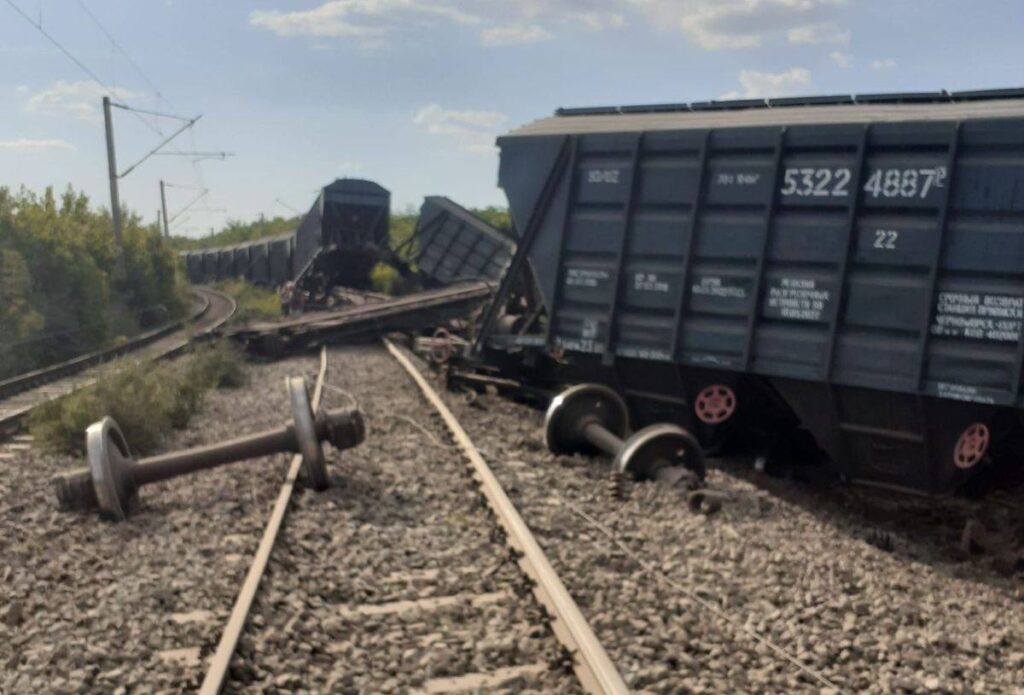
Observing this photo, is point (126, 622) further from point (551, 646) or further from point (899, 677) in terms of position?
point (899, 677)

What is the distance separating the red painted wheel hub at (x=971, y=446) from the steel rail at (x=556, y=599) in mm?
3669

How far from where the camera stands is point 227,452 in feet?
24.7

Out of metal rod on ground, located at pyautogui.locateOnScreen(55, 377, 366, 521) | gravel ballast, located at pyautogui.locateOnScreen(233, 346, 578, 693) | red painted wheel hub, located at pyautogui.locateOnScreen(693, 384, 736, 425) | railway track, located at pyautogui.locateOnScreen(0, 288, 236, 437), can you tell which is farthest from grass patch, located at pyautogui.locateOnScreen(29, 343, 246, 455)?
red painted wheel hub, located at pyautogui.locateOnScreen(693, 384, 736, 425)

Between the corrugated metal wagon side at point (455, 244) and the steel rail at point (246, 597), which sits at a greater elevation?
the corrugated metal wagon side at point (455, 244)

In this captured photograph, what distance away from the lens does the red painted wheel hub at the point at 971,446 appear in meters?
7.27

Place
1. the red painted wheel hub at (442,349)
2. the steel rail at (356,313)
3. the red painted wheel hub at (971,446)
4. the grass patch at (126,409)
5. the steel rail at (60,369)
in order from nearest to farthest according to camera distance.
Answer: the red painted wheel hub at (971,446), the grass patch at (126,409), the red painted wheel hub at (442,349), the steel rail at (60,369), the steel rail at (356,313)

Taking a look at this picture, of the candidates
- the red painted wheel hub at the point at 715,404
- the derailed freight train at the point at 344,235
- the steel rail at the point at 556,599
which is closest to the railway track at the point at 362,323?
the derailed freight train at the point at 344,235

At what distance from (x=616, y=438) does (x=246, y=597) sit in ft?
14.0

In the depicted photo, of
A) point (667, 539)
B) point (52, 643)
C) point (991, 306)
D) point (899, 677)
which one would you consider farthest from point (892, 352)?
point (52, 643)

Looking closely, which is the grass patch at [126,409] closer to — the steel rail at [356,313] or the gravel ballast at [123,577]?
the gravel ballast at [123,577]

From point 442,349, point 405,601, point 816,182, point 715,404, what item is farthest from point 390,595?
point 442,349

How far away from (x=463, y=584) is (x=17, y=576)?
2.75m

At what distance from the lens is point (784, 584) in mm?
5320

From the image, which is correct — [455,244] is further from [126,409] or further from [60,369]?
[126,409]
